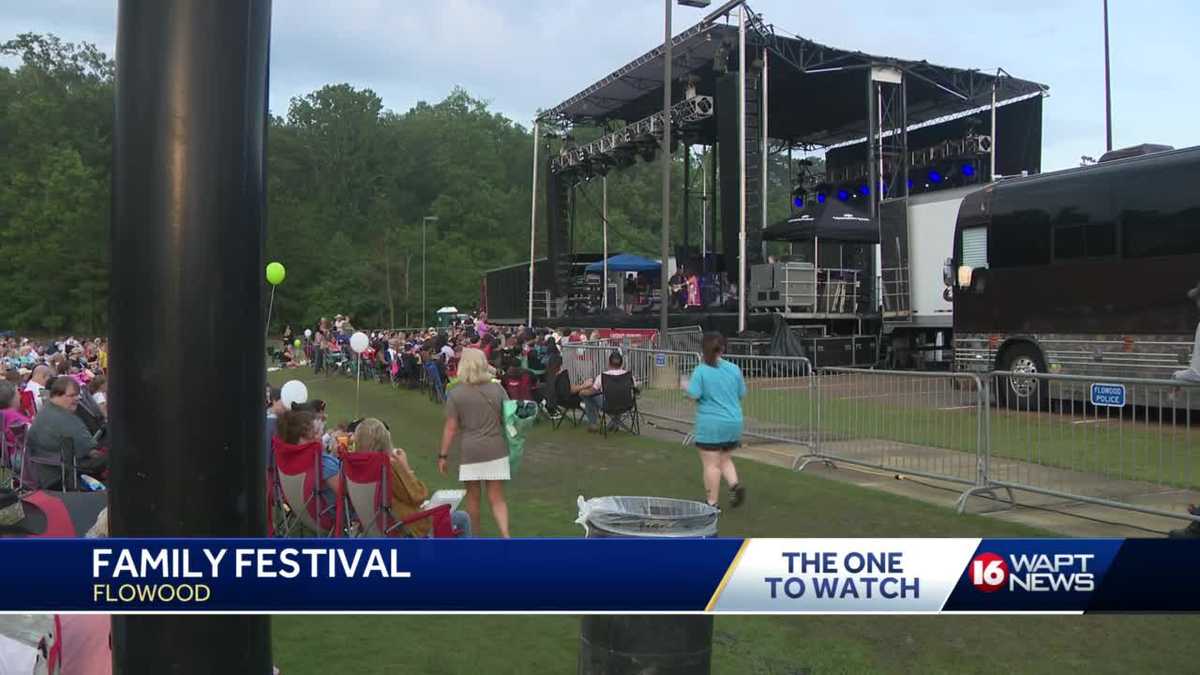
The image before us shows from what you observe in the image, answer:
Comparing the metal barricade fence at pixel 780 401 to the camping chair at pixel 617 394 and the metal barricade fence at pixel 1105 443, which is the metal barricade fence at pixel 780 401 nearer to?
the camping chair at pixel 617 394

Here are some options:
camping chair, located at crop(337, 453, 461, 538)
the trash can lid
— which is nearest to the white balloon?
camping chair, located at crop(337, 453, 461, 538)

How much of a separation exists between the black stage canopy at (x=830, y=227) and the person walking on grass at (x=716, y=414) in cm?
1703

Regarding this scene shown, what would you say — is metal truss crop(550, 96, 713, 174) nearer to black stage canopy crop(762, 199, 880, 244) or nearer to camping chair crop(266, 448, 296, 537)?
black stage canopy crop(762, 199, 880, 244)

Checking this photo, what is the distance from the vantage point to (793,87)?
29.8m

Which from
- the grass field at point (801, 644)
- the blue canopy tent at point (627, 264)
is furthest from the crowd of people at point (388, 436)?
the blue canopy tent at point (627, 264)

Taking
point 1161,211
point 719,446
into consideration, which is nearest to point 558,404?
point 719,446

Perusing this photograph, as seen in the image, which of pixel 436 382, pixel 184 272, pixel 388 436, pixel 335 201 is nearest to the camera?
pixel 184 272

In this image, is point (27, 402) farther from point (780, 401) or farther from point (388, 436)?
point (780, 401)

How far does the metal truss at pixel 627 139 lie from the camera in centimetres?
2823

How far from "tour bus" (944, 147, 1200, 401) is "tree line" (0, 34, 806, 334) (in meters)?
34.8

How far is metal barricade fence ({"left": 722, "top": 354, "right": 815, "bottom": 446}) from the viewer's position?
37.2 feet

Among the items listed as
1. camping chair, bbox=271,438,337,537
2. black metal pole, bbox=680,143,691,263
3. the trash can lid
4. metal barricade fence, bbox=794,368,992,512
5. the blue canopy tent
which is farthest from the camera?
the blue canopy tent

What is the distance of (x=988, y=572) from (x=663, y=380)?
486 inches

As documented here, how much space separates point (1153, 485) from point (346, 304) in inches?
2376
